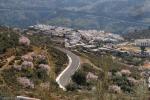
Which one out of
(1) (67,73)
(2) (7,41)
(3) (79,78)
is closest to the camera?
(3) (79,78)

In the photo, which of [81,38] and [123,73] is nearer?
[123,73]

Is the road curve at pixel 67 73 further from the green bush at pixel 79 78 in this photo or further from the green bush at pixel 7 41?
the green bush at pixel 7 41

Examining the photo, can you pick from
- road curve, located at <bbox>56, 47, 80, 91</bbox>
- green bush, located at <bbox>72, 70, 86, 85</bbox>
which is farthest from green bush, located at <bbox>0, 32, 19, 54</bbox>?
green bush, located at <bbox>72, 70, 86, 85</bbox>

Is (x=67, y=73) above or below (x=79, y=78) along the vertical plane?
below

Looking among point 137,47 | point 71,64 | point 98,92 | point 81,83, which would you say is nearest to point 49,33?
point 137,47

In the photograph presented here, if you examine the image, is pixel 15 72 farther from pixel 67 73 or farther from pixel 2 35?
pixel 2 35

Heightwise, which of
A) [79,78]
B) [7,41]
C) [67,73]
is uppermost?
[7,41]

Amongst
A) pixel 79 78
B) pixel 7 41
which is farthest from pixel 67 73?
pixel 7 41

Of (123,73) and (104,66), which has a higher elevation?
(104,66)

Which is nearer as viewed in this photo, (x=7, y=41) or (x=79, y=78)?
(x=79, y=78)

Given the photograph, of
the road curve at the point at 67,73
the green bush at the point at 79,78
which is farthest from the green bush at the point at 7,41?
the green bush at the point at 79,78

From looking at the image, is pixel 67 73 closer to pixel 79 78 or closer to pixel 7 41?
pixel 79 78
